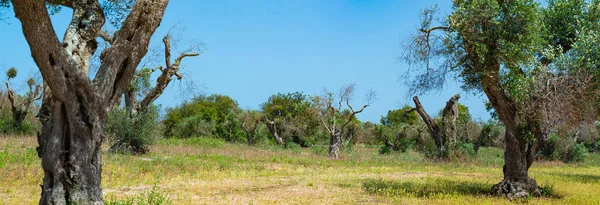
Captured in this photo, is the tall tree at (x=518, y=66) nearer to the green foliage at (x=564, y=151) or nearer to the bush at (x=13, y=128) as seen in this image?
the green foliage at (x=564, y=151)


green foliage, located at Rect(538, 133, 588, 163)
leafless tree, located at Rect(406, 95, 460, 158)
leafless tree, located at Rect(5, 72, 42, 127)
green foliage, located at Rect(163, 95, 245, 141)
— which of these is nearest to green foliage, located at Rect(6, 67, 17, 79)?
leafless tree, located at Rect(5, 72, 42, 127)

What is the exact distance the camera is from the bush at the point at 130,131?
25659 mm

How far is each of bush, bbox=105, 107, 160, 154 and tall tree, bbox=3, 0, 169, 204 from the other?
16887 millimetres

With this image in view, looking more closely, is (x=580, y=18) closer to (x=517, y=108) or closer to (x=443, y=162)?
(x=517, y=108)

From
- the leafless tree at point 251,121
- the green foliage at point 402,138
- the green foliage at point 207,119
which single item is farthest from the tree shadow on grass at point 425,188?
the green foliage at point 207,119

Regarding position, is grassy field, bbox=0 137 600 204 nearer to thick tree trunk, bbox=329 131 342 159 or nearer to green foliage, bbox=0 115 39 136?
thick tree trunk, bbox=329 131 342 159

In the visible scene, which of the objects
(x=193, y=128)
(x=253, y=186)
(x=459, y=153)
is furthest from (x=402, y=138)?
(x=253, y=186)

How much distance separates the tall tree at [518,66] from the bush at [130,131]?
16.6m

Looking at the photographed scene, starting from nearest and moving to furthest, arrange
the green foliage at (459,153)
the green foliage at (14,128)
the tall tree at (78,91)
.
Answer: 1. the tall tree at (78,91)
2. the green foliage at (459,153)
3. the green foliage at (14,128)

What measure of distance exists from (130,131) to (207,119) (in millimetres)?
35454

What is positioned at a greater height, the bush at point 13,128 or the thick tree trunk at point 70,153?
the bush at point 13,128

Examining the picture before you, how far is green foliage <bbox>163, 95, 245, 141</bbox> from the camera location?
52.1 metres

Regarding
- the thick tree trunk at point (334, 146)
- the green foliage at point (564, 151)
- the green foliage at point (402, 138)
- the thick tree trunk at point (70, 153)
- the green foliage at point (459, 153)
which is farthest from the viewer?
the green foliage at point (402, 138)

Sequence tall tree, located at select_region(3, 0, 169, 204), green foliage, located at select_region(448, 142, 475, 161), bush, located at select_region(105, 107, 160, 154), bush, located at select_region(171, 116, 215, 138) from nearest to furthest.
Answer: tall tree, located at select_region(3, 0, 169, 204) < bush, located at select_region(105, 107, 160, 154) < green foliage, located at select_region(448, 142, 475, 161) < bush, located at select_region(171, 116, 215, 138)
